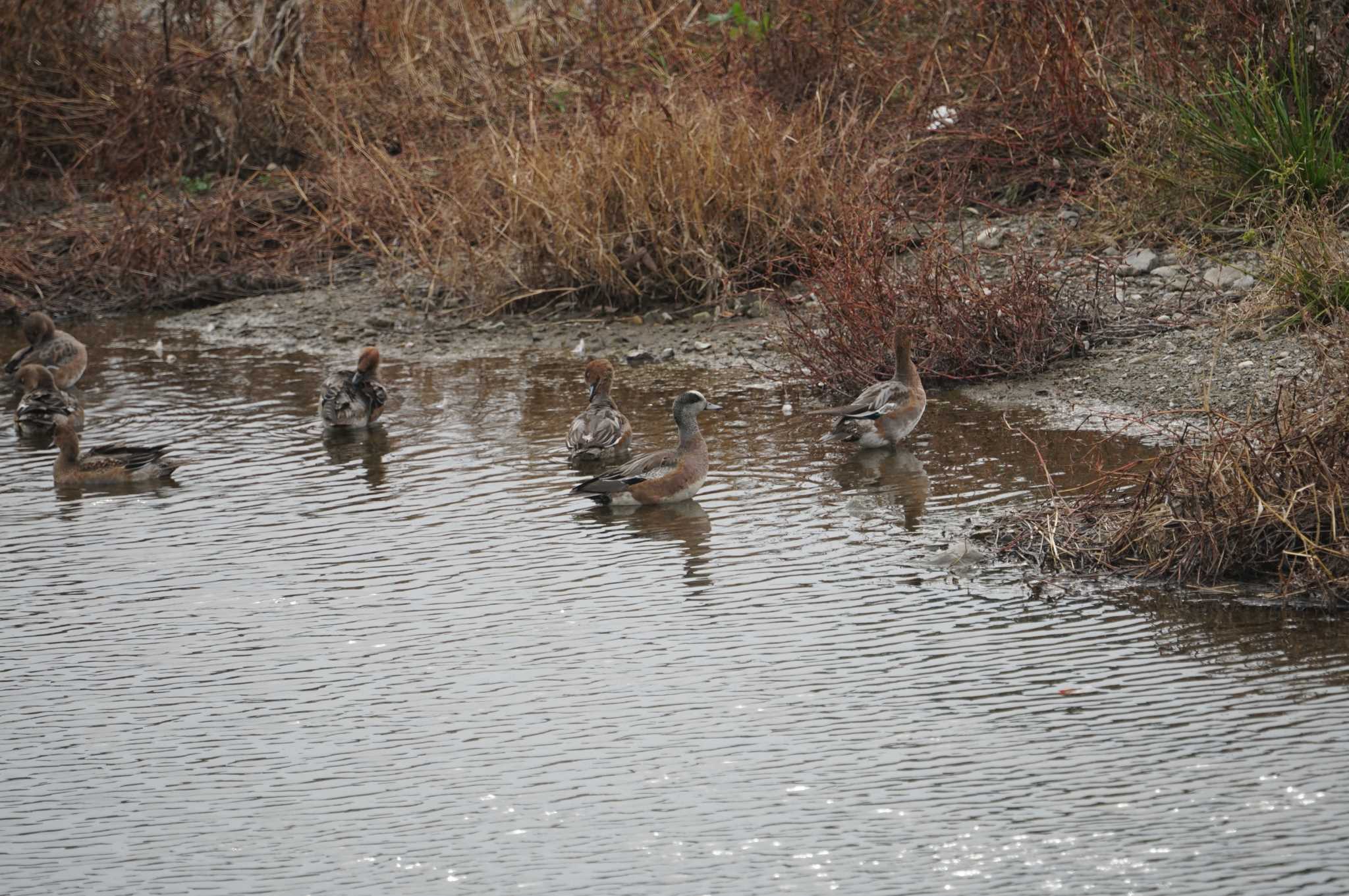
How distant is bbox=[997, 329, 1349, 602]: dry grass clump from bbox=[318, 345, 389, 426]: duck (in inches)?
204

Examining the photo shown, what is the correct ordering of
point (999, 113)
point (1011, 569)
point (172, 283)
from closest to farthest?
point (1011, 569)
point (999, 113)
point (172, 283)

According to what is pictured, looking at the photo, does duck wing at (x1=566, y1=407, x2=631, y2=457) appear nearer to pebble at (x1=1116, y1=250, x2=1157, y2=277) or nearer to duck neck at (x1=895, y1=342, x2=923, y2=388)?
duck neck at (x1=895, y1=342, x2=923, y2=388)

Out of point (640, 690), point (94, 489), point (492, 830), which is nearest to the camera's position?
point (492, 830)

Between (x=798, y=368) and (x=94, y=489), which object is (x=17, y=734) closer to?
(x=94, y=489)

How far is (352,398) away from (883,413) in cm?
350

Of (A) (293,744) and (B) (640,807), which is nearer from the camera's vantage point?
(B) (640,807)

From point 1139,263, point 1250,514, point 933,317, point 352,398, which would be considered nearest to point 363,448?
point 352,398

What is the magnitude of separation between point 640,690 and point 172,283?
11214 millimetres

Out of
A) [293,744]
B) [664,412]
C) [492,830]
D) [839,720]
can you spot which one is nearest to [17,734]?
[293,744]

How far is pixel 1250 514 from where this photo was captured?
7.00m

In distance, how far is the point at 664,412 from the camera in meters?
11.3

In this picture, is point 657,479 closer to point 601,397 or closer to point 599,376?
point 601,397

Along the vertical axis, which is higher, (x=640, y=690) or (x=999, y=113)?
(x=999, y=113)

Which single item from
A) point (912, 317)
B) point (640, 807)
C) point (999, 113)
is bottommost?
point (640, 807)
